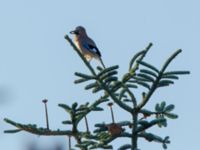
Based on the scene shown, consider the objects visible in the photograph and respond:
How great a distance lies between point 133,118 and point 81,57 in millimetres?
554

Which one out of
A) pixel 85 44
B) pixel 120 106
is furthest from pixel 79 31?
pixel 120 106

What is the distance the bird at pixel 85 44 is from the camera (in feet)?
40.4

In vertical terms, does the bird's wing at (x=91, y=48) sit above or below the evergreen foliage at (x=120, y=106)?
above

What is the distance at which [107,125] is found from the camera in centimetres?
490

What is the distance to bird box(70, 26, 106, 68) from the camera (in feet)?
40.4

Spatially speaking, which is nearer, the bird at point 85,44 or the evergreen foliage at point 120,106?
the evergreen foliage at point 120,106

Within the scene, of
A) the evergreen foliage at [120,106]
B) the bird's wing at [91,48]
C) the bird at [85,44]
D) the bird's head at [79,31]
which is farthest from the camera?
the bird's head at [79,31]

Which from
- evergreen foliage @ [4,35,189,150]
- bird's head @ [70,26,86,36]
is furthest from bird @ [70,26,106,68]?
evergreen foliage @ [4,35,189,150]

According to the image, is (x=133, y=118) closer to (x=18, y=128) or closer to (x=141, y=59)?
(x=141, y=59)

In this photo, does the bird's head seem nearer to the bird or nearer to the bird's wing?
the bird

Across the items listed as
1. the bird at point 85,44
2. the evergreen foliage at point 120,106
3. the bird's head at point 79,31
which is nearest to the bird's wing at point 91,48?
the bird at point 85,44

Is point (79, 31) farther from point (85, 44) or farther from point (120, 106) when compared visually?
point (120, 106)

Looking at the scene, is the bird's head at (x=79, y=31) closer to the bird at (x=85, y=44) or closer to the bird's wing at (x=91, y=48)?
the bird at (x=85, y=44)

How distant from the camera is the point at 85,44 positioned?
12711mm
